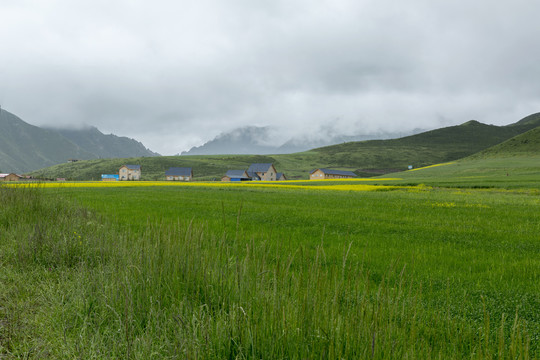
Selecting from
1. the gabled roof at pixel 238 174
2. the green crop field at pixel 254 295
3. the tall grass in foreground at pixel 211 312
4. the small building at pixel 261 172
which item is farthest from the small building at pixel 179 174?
the tall grass in foreground at pixel 211 312

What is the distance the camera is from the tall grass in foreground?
2.80 m

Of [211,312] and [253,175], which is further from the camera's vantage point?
[253,175]

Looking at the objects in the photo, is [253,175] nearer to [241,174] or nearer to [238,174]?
[241,174]

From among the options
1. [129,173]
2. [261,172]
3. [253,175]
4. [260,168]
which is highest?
[260,168]

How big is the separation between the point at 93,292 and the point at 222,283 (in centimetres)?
206

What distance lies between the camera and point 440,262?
7289 mm

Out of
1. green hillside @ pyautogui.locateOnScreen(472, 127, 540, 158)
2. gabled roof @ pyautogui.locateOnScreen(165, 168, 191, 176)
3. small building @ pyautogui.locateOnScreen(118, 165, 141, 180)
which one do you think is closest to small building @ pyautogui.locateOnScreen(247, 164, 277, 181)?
gabled roof @ pyautogui.locateOnScreen(165, 168, 191, 176)

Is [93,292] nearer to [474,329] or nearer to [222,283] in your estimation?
[222,283]

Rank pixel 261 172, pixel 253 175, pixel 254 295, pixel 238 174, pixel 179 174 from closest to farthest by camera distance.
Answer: pixel 254 295 → pixel 238 174 → pixel 179 174 → pixel 253 175 → pixel 261 172

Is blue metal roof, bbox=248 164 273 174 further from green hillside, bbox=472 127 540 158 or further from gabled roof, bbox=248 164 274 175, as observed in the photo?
green hillside, bbox=472 127 540 158

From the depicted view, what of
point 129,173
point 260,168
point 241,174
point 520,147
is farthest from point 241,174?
point 520,147

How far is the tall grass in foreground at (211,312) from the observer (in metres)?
2.80

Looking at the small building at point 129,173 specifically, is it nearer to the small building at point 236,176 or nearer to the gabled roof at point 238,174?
the small building at point 236,176

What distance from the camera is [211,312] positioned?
354 centimetres
